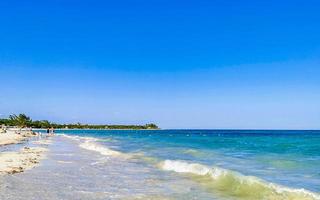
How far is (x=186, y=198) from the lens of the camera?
13.9 metres

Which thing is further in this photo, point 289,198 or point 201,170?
point 201,170

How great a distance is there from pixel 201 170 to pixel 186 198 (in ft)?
27.3

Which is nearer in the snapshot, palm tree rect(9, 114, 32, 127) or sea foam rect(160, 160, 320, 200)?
sea foam rect(160, 160, 320, 200)

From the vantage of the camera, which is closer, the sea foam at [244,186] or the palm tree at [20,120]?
the sea foam at [244,186]

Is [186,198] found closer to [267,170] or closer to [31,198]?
[31,198]

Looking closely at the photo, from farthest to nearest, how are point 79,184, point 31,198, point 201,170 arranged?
point 201,170, point 79,184, point 31,198

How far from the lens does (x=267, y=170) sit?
23000 mm

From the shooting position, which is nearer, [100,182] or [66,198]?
[66,198]

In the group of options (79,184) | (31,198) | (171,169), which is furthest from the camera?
(171,169)

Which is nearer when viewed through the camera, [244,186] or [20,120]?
[244,186]

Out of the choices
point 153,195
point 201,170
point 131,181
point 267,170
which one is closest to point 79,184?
point 131,181

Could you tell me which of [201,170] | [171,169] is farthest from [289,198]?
[171,169]

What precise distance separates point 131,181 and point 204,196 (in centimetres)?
475

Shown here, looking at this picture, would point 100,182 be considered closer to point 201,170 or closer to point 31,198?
point 31,198
